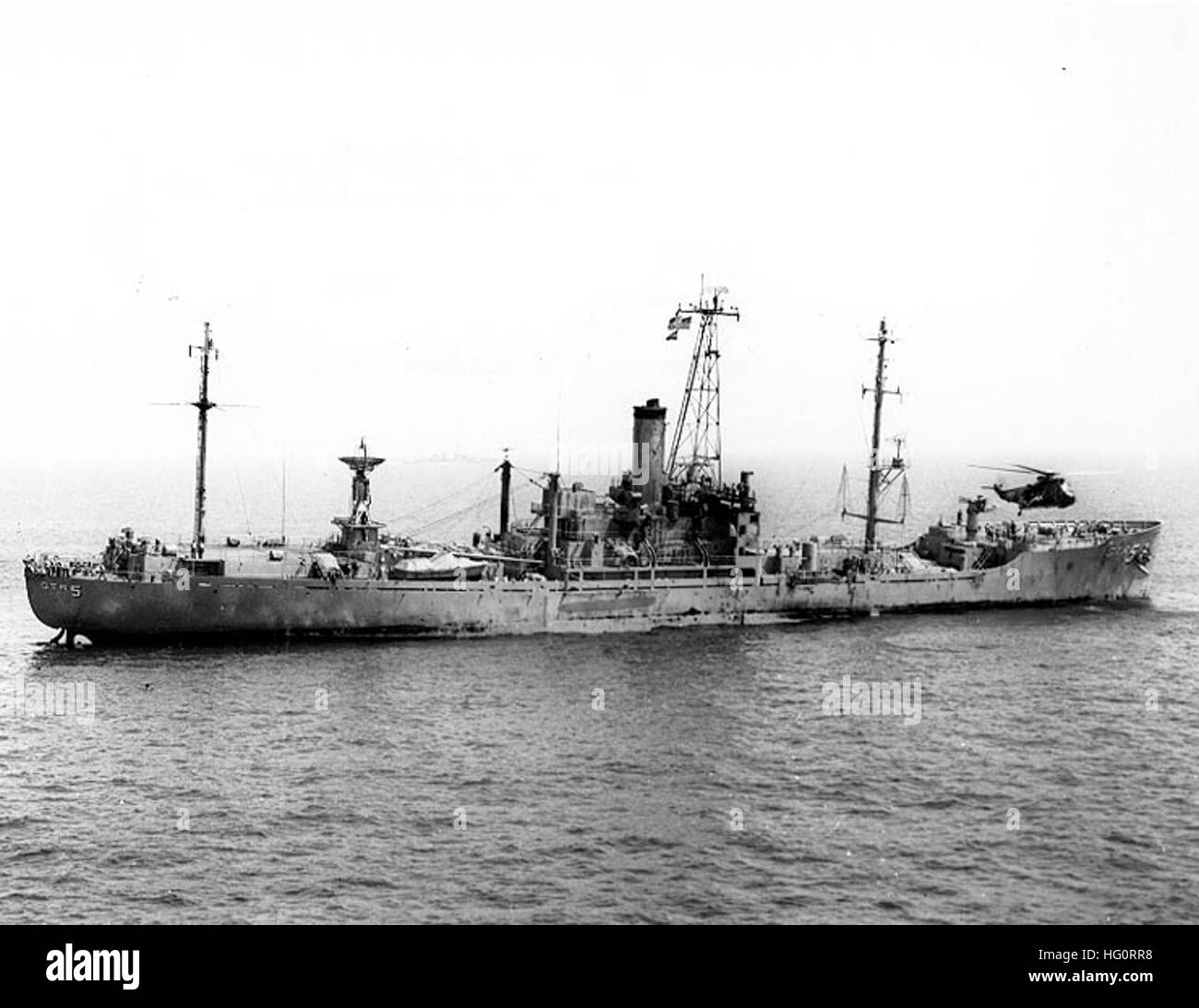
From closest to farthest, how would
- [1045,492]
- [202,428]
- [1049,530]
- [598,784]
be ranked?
[598,784] → [202,428] → [1049,530] → [1045,492]

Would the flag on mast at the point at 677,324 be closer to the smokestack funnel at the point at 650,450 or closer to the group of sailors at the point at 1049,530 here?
the smokestack funnel at the point at 650,450

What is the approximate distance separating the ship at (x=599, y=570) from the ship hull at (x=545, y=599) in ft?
0.23

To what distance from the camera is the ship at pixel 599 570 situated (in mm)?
46281

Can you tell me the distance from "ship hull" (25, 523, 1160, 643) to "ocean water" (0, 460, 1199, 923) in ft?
4.30

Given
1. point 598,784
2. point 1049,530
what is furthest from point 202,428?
point 1049,530

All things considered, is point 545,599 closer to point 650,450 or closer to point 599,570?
point 599,570

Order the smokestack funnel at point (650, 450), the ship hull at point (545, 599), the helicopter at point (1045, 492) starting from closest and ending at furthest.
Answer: the ship hull at point (545, 599), the smokestack funnel at point (650, 450), the helicopter at point (1045, 492)

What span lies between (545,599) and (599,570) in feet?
8.90

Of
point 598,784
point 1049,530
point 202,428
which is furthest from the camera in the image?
point 1049,530

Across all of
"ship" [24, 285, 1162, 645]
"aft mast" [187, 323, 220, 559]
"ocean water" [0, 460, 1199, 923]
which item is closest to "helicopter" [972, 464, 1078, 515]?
"ship" [24, 285, 1162, 645]

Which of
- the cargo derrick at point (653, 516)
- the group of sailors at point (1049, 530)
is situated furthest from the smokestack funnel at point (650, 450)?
the group of sailors at point (1049, 530)

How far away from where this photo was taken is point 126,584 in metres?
45.5

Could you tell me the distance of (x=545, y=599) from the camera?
50812mm

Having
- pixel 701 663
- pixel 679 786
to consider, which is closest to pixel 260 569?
pixel 701 663
